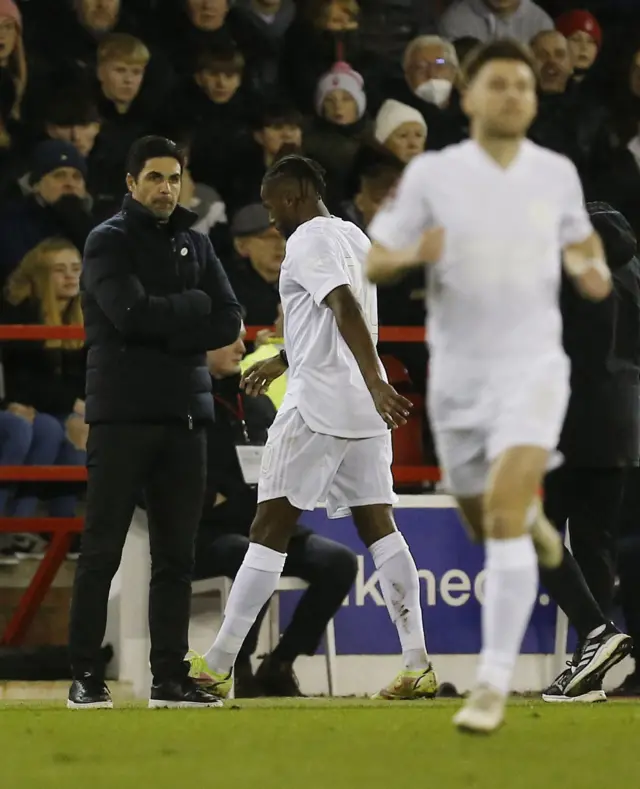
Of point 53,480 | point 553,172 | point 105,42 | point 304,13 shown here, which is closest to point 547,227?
point 553,172

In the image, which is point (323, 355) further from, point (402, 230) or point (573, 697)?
point (402, 230)

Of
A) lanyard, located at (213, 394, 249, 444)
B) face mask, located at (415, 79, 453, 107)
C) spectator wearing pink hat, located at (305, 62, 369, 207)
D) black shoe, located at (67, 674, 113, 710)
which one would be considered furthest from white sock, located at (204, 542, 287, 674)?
face mask, located at (415, 79, 453, 107)

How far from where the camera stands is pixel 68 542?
901 centimetres

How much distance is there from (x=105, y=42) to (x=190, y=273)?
13.6ft

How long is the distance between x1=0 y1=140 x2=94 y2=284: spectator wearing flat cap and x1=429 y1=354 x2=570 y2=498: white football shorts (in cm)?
504

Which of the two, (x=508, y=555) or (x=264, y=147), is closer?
(x=508, y=555)

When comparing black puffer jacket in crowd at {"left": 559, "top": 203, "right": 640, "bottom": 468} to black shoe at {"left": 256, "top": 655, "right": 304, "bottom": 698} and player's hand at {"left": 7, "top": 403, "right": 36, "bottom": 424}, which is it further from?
player's hand at {"left": 7, "top": 403, "right": 36, "bottom": 424}

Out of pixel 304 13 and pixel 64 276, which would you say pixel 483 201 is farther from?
pixel 304 13

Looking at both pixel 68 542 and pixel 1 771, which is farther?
pixel 68 542

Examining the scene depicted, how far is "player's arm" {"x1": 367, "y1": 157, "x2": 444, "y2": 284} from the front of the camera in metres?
4.71

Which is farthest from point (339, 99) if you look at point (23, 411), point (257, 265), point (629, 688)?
point (629, 688)

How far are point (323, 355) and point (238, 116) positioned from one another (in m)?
4.43

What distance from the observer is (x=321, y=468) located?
6.75 meters

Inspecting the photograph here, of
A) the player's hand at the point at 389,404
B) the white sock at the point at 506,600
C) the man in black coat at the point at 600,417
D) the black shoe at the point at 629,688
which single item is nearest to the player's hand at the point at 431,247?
the white sock at the point at 506,600
